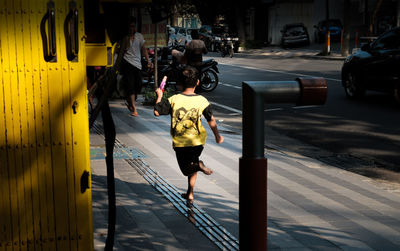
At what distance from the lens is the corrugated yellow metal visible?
335 centimetres

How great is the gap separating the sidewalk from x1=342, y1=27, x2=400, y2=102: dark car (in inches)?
218

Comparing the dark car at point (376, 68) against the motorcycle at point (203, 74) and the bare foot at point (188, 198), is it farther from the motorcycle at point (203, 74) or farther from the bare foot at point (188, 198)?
the bare foot at point (188, 198)

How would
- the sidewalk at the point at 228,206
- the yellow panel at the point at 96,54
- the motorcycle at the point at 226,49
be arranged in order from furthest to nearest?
the motorcycle at the point at 226,49 → the sidewalk at the point at 228,206 → the yellow panel at the point at 96,54

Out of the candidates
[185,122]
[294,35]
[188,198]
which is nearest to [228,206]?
Answer: [188,198]

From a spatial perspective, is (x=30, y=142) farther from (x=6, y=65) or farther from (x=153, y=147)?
(x=153, y=147)

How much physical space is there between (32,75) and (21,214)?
2.46 ft

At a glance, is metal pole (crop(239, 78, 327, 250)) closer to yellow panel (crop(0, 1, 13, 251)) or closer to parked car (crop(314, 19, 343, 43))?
yellow panel (crop(0, 1, 13, 251))

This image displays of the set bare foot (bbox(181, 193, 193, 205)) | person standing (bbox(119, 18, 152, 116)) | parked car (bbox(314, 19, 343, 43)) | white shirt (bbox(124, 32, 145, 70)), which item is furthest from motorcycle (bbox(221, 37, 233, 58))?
bare foot (bbox(181, 193, 193, 205))

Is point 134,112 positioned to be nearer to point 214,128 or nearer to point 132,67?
point 132,67

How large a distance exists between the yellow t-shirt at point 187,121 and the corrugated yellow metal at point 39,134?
2.65m

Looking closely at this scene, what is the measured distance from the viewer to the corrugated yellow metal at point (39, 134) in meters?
3.35

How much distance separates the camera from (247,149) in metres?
2.38

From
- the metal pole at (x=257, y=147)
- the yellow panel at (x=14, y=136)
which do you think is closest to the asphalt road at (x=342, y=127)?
the yellow panel at (x=14, y=136)

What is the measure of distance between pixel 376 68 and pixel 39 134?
12104mm
